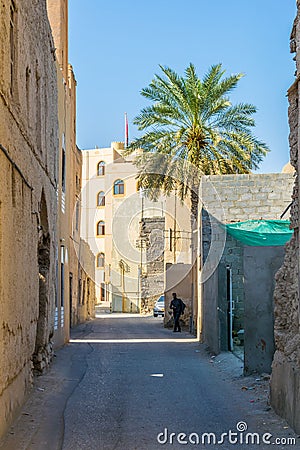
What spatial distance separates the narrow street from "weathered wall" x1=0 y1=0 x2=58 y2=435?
1.46 feet

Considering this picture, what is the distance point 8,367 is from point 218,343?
8809 millimetres

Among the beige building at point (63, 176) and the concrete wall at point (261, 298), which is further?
the beige building at point (63, 176)

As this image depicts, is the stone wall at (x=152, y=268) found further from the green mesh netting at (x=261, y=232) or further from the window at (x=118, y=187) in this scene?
the green mesh netting at (x=261, y=232)

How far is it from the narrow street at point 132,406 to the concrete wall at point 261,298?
2.50 ft

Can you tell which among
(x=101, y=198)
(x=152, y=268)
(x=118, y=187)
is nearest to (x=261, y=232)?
(x=152, y=268)

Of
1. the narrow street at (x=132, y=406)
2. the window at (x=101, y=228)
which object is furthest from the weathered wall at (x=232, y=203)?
the window at (x=101, y=228)

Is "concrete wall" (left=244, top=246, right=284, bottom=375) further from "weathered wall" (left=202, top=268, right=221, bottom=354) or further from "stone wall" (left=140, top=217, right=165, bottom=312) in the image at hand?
"stone wall" (left=140, top=217, right=165, bottom=312)

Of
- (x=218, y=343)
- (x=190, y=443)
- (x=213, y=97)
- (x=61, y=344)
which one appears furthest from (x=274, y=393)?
(x=213, y=97)

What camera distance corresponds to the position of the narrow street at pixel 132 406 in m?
7.73

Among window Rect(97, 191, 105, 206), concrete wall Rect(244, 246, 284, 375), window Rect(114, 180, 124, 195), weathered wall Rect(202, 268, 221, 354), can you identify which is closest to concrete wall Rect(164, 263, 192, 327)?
weathered wall Rect(202, 268, 221, 354)

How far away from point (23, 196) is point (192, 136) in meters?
15.7

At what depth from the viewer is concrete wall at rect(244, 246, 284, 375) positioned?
38.7 feet

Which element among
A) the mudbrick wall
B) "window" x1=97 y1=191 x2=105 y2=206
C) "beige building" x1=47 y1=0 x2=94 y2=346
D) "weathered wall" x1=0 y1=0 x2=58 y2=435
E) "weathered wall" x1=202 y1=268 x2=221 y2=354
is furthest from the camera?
"window" x1=97 y1=191 x2=105 y2=206

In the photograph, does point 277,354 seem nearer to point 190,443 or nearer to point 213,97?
point 190,443
